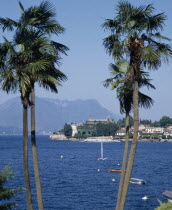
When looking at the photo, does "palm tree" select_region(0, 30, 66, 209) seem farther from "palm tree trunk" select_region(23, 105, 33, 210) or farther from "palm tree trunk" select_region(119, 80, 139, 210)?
"palm tree trunk" select_region(119, 80, 139, 210)

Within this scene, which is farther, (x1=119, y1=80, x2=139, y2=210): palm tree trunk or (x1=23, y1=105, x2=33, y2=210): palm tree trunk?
(x1=119, y1=80, x2=139, y2=210): palm tree trunk

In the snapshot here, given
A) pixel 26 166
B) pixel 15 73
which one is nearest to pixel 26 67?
pixel 15 73

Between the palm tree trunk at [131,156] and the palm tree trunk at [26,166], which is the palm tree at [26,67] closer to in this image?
the palm tree trunk at [26,166]

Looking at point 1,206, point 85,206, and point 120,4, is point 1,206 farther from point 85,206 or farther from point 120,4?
point 85,206

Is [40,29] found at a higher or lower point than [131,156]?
higher

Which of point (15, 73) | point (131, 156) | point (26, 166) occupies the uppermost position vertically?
point (15, 73)

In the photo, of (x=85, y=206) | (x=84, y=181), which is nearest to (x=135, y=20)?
(x=85, y=206)

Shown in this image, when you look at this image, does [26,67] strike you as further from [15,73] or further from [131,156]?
[131,156]

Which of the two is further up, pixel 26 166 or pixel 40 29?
pixel 40 29

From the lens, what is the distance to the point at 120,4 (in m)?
20.0

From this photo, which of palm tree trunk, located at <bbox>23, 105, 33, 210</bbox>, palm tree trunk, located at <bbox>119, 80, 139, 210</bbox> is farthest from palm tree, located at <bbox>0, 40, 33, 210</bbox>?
palm tree trunk, located at <bbox>119, 80, 139, 210</bbox>

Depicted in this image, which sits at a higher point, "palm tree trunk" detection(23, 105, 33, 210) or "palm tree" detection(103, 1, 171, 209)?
"palm tree" detection(103, 1, 171, 209)

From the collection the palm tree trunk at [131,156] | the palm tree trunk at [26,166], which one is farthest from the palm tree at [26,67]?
the palm tree trunk at [131,156]

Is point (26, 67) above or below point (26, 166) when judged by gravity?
above
